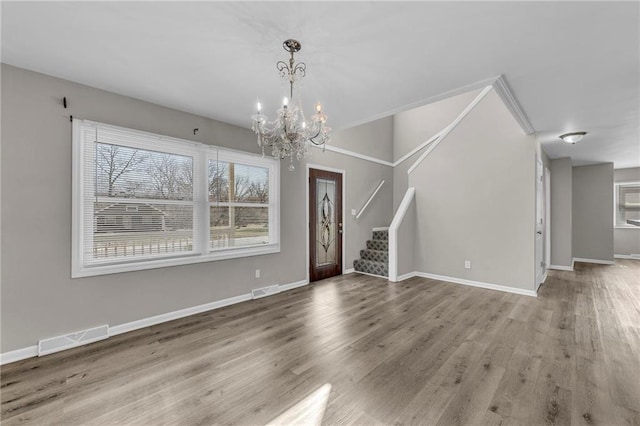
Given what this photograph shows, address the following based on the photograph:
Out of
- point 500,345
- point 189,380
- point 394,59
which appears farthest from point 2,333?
point 500,345

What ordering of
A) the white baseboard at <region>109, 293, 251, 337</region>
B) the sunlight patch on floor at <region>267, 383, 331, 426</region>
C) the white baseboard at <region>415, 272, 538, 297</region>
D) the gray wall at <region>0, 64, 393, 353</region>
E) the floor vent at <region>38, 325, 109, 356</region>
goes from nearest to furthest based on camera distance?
the sunlight patch on floor at <region>267, 383, 331, 426</region> < the gray wall at <region>0, 64, 393, 353</region> < the floor vent at <region>38, 325, 109, 356</region> < the white baseboard at <region>109, 293, 251, 337</region> < the white baseboard at <region>415, 272, 538, 297</region>

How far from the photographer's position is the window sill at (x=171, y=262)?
265 cm

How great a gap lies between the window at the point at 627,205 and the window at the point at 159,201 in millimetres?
9550

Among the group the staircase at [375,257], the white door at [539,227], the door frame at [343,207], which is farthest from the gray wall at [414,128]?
the white door at [539,227]

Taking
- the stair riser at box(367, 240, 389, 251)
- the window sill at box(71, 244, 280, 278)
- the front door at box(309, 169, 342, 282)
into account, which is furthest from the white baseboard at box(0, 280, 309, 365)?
the stair riser at box(367, 240, 389, 251)

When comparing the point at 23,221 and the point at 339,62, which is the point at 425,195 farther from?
the point at 23,221

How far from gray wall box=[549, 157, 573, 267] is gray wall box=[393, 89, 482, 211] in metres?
2.56

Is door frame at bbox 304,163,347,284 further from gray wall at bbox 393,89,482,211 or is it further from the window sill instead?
gray wall at bbox 393,89,482,211

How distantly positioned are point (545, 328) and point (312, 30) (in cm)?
371

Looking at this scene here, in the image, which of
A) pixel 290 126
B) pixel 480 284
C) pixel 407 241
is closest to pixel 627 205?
pixel 480 284

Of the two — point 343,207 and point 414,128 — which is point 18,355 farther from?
point 414,128

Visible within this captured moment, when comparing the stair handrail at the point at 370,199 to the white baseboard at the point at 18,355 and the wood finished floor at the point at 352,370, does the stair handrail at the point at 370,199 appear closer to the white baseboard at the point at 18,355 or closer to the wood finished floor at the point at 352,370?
the wood finished floor at the point at 352,370

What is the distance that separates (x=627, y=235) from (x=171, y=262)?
10.9 meters

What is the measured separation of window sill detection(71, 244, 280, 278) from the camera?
265 cm
